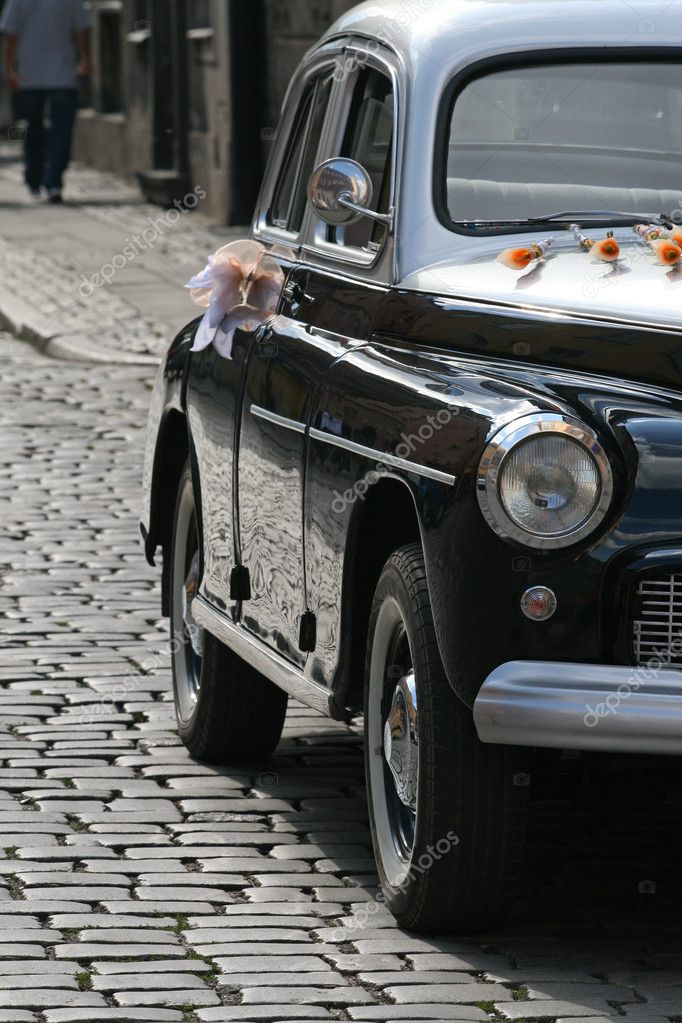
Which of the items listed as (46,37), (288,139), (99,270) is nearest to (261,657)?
(288,139)

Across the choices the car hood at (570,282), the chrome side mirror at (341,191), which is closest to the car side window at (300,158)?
the chrome side mirror at (341,191)

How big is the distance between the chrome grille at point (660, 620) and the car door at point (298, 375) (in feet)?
3.31

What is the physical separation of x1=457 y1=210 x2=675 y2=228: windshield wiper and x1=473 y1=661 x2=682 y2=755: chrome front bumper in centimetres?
140

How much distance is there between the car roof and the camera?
5.44 m

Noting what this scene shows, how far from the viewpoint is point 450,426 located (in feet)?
14.4

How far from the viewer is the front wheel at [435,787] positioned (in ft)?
14.4

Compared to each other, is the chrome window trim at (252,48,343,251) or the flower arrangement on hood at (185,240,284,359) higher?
the chrome window trim at (252,48,343,251)

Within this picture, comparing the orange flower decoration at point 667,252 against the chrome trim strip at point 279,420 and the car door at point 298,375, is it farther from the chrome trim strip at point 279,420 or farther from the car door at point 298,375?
the chrome trim strip at point 279,420

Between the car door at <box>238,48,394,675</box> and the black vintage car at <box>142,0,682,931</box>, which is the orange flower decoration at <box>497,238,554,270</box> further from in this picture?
the car door at <box>238,48,394,675</box>

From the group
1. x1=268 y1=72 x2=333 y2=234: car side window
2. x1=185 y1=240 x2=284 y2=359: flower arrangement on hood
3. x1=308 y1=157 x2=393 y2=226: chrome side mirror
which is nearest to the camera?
x1=308 y1=157 x2=393 y2=226: chrome side mirror

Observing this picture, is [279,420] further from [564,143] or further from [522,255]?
[564,143]

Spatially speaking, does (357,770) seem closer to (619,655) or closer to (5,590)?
(619,655)

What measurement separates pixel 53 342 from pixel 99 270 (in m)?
3.61

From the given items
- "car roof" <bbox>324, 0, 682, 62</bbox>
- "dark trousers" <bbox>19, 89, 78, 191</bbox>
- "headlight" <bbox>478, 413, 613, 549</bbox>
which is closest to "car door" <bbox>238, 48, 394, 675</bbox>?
"car roof" <bbox>324, 0, 682, 62</bbox>
